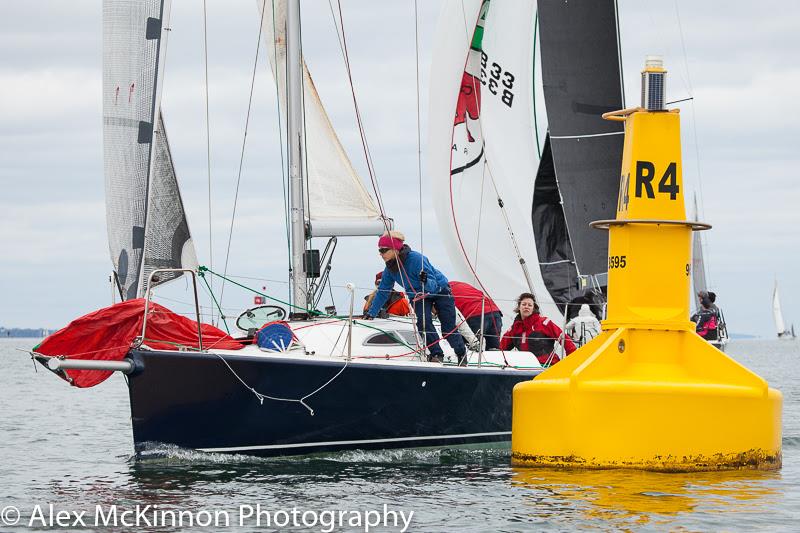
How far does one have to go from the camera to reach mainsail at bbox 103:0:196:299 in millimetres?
11711

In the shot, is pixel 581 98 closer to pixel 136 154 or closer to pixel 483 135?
pixel 483 135

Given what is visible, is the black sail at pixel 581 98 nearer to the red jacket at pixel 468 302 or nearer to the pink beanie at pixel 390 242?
the red jacket at pixel 468 302

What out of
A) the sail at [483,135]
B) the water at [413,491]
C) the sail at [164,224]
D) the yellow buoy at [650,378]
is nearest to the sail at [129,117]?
the sail at [164,224]

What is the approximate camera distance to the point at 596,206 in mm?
15047

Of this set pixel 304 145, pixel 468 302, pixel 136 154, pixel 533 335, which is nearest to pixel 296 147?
pixel 304 145

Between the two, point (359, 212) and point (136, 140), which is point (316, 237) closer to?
point (359, 212)

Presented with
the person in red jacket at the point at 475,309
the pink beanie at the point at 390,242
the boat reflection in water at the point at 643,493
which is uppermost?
the pink beanie at the point at 390,242

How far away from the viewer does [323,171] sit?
45.6 feet

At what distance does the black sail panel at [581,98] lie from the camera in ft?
49.5

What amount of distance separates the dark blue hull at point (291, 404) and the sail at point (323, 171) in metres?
2.61

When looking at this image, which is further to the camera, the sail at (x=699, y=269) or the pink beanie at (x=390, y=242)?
the sail at (x=699, y=269)

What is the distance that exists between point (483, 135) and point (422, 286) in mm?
5060

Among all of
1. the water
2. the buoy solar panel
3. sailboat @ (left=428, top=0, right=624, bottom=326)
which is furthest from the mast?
sailboat @ (left=428, top=0, right=624, bottom=326)

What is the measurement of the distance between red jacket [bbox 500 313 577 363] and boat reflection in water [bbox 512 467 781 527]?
3.43 meters
